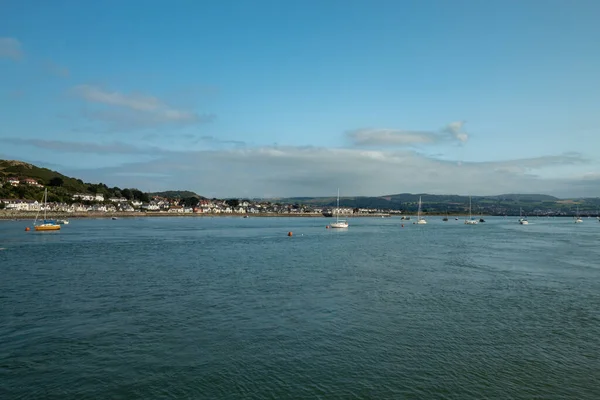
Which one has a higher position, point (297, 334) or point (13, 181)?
point (13, 181)

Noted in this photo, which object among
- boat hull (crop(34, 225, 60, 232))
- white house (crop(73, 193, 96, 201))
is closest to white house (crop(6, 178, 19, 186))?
white house (crop(73, 193, 96, 201))

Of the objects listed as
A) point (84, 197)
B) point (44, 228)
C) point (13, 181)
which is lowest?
point (44, 228)

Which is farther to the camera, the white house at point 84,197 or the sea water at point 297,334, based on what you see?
the white house at point 84,197

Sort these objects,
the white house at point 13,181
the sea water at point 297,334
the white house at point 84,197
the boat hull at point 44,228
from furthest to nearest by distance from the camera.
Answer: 1. the white house at point 84,197
2. the white house at point 13,181
3. the boat hull at point 44,228
4. the sea water at point 297,334

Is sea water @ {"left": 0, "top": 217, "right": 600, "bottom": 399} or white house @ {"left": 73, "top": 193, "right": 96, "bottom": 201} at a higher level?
white house @ {"left": 73, "top": 193, "right": 96, "bottom": 201}

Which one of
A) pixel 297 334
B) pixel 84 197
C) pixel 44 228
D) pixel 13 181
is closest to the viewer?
pixel 297 334

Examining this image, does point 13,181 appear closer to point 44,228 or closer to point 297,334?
point 44,228

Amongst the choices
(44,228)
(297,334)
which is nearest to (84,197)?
(44,228)

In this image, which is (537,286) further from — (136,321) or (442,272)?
(136,321)

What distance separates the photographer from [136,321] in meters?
14.9

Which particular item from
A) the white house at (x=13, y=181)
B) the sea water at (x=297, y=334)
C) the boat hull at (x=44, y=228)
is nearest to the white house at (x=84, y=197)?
the white house at (x=13, y=181)

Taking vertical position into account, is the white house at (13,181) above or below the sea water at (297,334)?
above

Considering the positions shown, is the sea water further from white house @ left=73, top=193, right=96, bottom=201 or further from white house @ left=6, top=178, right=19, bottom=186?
white house @ left=6, top=178, right=19, bottom=186

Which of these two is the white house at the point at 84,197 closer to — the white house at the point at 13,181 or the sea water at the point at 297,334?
the white house at the point at 13,181
